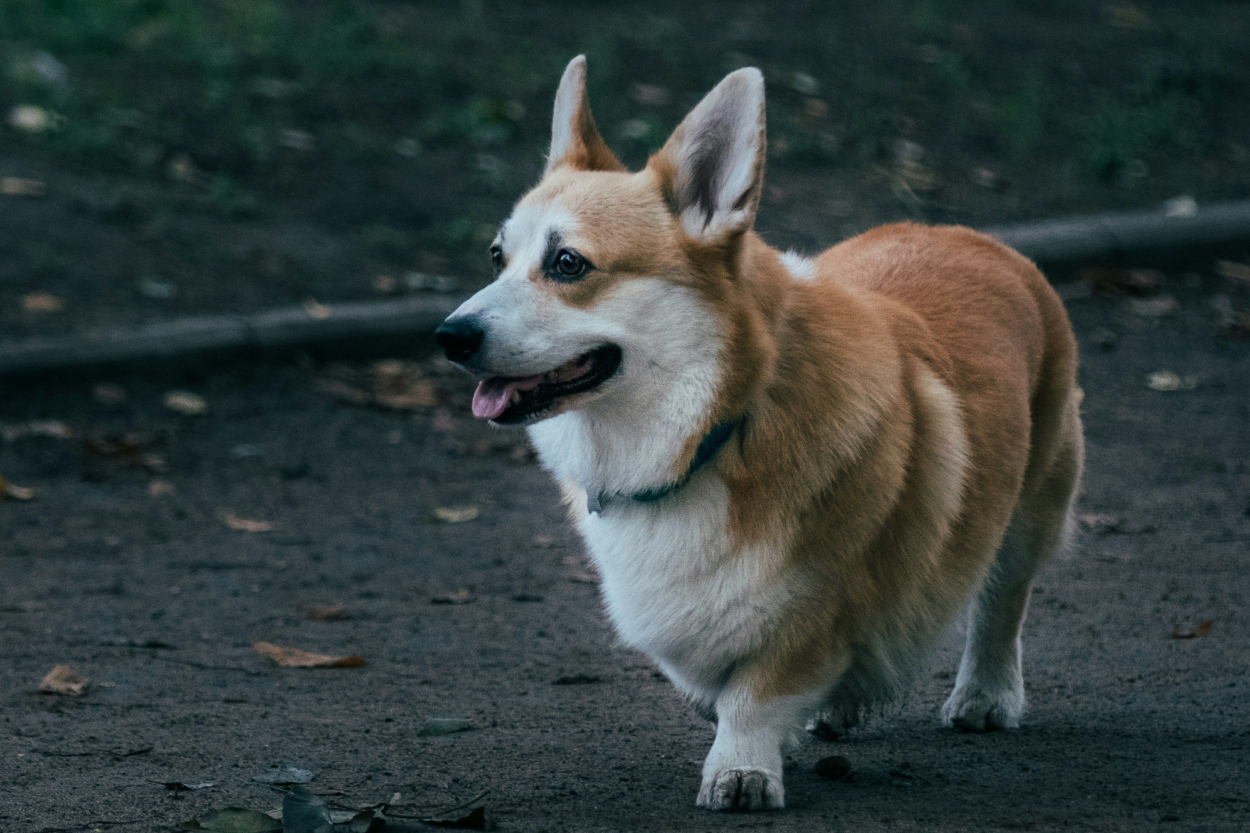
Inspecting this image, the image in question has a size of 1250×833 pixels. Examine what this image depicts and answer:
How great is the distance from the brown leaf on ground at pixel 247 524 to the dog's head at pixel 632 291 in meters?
2.17

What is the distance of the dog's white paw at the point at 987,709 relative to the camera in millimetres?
3338

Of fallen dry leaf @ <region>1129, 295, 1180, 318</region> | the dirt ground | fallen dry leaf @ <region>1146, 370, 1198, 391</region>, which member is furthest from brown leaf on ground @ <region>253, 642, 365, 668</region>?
fallen dry leaf @ <region>1129, 295, 1180, 318</region>

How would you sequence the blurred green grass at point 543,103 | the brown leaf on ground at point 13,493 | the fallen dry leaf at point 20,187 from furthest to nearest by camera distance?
1. the blurred green grass at point 543,103
2. the fallen dry leaf at point 20,187
3. the brown leaf on ground at point 13,493

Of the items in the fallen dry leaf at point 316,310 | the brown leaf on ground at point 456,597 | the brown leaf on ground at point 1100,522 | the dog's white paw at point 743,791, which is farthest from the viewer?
the fallen dry leaf at point 316,310

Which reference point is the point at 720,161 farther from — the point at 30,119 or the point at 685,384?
the point at 30,119

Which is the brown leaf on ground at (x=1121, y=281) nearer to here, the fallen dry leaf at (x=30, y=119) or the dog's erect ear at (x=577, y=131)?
the dog's erect ear at (x=577, y=131)

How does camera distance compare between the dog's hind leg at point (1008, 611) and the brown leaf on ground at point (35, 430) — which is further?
the brown leaf on ground at point (35, 430)

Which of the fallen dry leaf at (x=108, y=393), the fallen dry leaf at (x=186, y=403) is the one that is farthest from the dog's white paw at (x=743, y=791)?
the fallen dry leaf at (x=108, y=393)

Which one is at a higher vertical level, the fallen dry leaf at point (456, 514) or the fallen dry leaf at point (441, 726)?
the fallen dry leaf at point (441, 726)

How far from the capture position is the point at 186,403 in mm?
5566

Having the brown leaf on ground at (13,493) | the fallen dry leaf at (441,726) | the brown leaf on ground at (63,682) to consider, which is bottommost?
the brown leaf on ground at (13,493)

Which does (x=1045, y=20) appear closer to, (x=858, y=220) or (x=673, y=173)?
(x=858, y=220)

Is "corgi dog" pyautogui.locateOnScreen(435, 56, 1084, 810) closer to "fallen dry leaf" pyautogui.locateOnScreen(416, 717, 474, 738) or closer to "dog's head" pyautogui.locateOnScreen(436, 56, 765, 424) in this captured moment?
"dog's head" pyautogui.locateOnScreen(436, 56, 765, 424)

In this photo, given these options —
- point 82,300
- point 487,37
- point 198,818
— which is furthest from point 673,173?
point 487,37
